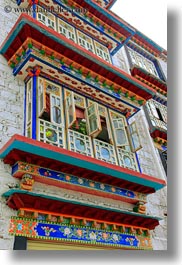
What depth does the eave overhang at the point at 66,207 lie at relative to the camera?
125 inches

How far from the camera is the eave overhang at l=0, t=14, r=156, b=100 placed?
403 centimetres

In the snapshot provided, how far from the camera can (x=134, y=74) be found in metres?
7.51

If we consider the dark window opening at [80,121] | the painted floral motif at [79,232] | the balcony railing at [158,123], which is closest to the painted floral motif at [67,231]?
the painted floral motif at [79,232]

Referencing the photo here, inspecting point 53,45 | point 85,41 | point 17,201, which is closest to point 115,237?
point 17,201

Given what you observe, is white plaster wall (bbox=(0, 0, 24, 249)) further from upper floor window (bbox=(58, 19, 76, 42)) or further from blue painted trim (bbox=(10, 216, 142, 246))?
upper floor window (bbox=(58, 19, 76, 42))

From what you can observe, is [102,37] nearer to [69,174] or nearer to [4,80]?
[4,80]

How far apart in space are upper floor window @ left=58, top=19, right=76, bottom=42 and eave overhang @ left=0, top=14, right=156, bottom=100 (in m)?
1.13

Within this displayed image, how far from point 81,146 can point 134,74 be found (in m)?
3.92

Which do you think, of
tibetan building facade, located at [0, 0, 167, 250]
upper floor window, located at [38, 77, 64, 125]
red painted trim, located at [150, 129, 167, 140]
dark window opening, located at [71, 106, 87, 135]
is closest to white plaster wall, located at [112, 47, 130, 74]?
tibetan building facade, located at [0, 0, 167, 250]

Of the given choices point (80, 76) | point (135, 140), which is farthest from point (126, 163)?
point (80, 76)

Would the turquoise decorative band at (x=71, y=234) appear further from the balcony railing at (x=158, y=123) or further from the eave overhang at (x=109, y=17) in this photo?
the eave overhang at (x=109, y=17)

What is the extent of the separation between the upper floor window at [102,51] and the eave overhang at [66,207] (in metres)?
3.22

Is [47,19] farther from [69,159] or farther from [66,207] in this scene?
[66,207]

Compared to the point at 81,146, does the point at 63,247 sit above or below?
below
